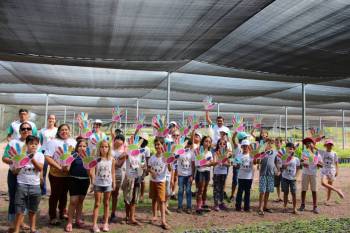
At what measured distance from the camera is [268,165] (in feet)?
19.1

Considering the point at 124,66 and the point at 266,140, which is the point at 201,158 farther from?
the point at 124,66

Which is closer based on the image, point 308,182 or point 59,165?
point 59,165

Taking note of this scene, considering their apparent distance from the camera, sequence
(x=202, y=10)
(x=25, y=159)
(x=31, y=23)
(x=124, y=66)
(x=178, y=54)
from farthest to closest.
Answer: (x=124, y=66) < (x=178, y=54) < (x=31, y=23) < (x=202, y=10) < (x=25, y=159)

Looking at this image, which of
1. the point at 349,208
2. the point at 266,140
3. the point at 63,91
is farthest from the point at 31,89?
the point at 349,208

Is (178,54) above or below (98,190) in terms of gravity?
above

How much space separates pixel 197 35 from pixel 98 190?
3058mm

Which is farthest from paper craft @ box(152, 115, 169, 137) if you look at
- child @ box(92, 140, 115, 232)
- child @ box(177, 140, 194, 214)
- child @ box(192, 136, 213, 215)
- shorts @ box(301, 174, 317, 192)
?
shorts @ box(301, 174, 317, 192)

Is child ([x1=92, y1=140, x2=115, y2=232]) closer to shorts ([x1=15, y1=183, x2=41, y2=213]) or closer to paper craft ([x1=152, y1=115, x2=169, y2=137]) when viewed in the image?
shorts ([x1=15, y1=183, x2=41, y2=213])

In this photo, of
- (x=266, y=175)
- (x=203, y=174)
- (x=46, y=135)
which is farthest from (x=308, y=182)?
(x=46, y=135)

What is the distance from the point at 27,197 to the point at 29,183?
0.17 meters

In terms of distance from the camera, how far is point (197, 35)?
19.1ft

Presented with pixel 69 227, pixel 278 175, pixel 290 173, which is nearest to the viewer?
pixel 69 227

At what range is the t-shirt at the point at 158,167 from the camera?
4.95 m

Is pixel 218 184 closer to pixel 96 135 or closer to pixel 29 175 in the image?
pixel 96 135
